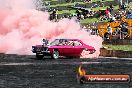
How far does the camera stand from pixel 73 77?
25.3m

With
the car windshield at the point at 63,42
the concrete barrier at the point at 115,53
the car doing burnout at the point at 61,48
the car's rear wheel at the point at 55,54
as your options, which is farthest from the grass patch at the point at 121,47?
the car's rear wheel at the point at 55,54

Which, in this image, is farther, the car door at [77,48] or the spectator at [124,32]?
the spectator at [124,32]

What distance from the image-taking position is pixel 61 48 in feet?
144

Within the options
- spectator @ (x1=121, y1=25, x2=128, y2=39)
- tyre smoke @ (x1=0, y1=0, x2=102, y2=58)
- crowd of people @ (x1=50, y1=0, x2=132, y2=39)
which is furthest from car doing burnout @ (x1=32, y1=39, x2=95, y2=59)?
tyre smoke @ (x1=0, y1=0, x2=102, y2=58)

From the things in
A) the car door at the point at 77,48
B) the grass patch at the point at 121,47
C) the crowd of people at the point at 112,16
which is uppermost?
the crowd of people at the point at 112,16

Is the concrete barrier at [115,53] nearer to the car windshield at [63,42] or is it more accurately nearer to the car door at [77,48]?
the car door at [77,48]

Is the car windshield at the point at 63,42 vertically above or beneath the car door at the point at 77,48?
above

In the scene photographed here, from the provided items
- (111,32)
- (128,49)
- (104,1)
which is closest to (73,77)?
(128,49)

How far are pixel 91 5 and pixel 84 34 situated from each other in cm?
1780

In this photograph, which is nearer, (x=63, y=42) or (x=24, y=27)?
(x=63, y=42)

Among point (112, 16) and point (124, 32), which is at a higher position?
point (112, 16)

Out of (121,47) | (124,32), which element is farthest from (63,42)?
(124,32)

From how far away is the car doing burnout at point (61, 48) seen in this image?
43031 mm

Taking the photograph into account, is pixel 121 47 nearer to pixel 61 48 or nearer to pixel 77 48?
pixel 77 48
